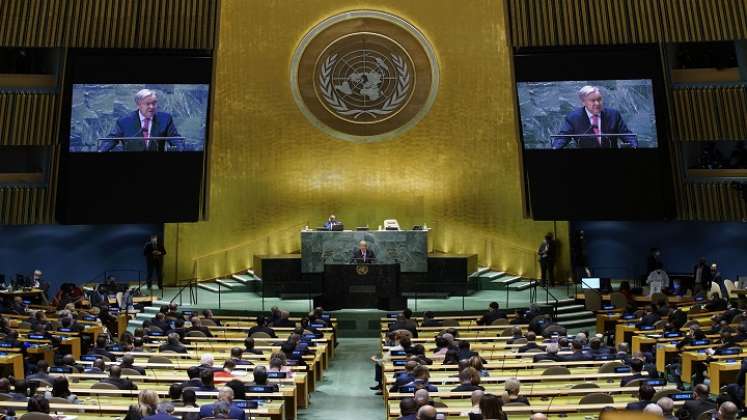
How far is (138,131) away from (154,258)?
3.22 m

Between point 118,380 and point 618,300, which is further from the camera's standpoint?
point 618,300

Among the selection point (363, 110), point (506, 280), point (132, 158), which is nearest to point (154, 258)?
point (132, 158)

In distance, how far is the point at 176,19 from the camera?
22969 millimetres

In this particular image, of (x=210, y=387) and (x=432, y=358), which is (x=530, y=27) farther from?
(x=210, y=387)

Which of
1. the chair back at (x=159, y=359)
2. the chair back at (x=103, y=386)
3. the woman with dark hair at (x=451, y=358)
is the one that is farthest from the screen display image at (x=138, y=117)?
the chair back at (x=103, y=386)

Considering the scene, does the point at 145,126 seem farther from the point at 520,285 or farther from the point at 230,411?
the point at 230,411

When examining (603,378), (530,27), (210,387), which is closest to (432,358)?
(603,378)

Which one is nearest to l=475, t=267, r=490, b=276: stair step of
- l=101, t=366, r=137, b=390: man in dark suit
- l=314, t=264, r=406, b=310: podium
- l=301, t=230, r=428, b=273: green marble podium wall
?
l=301, t=230, r=428, b=273: green marble podium wall

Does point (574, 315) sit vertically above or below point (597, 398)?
above

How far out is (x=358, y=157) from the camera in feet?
84.8

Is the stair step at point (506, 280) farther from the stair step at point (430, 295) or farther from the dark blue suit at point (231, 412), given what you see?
the dark blue suit at point (231, 412)

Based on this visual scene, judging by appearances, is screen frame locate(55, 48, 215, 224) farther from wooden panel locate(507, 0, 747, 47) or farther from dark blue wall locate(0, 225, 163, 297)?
wooden panel locate(507, 0, 747, 47)

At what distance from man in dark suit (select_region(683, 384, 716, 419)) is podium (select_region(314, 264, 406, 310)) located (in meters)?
11.1

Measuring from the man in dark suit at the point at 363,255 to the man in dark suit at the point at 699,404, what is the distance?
39.5 ft
